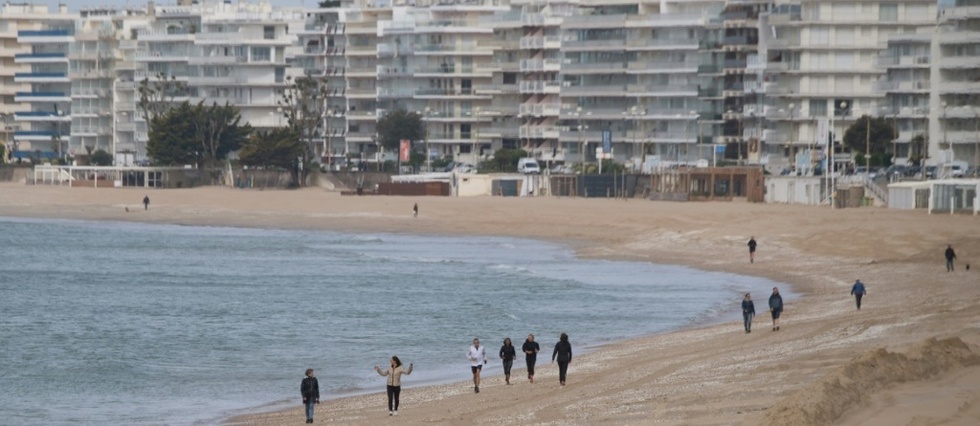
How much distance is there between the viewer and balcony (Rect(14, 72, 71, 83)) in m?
173

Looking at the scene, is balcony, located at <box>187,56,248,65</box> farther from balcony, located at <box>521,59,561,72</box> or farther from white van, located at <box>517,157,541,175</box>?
white van, located at <box>517,157,541,175</box>

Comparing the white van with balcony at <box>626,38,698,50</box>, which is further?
balcony at <box>626,38,698,50</box>

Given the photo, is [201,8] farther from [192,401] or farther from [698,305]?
[192,401]

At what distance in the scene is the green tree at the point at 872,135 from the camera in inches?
4272

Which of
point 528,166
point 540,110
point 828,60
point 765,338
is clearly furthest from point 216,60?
point 765,338

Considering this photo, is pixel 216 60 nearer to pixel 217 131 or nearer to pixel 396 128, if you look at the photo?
pixel 217 131

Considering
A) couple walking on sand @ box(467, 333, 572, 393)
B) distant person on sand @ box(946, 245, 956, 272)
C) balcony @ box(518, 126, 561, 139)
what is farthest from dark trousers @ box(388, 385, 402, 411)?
balcony @ box(518, 126, 561, 139)

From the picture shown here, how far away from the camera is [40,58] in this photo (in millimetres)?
173375

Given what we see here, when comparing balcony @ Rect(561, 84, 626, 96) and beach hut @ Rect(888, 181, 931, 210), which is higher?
balcony @ Rect(561, 84, 626, 96)

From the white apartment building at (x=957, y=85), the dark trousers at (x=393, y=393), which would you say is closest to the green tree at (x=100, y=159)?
the white apartment building at (x=957, y=85)

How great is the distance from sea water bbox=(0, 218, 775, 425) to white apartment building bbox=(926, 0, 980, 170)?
2845 cm

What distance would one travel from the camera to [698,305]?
167ft

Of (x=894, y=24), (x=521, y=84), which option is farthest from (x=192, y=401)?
(x=521, y=84)

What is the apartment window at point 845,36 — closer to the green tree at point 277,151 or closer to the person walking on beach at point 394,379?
the green tree at point 277,151
